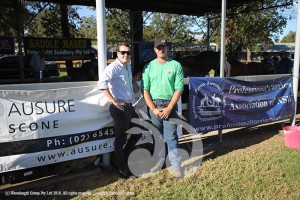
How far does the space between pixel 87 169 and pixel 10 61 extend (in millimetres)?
10333

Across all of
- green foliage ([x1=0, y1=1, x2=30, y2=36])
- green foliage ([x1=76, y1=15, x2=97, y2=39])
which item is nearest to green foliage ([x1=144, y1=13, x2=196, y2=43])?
green foliage ([x1=76, y1=15, x2=97, y2=39])

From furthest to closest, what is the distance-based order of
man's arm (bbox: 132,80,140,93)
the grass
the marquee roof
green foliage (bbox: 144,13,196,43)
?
1. green foliage (bbox: 144,13,196,43)
2. the marquee roof
3. man's arm (bbox: 132,80,140,93)
4. the grass

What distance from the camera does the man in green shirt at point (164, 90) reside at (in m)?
4.02

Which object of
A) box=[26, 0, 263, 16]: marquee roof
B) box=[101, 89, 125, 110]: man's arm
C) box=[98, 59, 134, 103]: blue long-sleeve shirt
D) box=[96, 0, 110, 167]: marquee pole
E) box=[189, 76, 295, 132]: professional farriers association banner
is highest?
box=[26, 0, 263, 16]: marquee roof

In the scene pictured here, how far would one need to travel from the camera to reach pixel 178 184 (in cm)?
402

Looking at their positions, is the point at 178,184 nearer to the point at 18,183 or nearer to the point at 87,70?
the point at 18,183

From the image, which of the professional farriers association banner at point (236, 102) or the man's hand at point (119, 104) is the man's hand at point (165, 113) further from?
the professional farriers association banner at point (236, 102)

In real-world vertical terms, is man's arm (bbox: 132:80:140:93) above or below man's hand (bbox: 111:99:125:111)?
above

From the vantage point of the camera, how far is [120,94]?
4.06 meters

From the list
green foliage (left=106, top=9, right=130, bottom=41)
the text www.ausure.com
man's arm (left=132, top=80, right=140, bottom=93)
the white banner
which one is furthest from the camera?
green foliage (left=106, top=9, right=130, bottom=41)

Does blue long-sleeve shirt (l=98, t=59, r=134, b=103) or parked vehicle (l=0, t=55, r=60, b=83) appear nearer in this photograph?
blue long-sleeve shirt (l=98, t=59, r=134, b=103)

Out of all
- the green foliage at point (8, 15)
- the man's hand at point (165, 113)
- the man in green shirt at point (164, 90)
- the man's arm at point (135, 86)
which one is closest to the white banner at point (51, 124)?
the man's arm at point (135, 86)

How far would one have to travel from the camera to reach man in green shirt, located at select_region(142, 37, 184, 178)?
4.02 metres

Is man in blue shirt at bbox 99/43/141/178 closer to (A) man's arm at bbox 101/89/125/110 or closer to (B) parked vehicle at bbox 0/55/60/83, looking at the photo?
(A) man's arm at bbox 101/89/125/110
